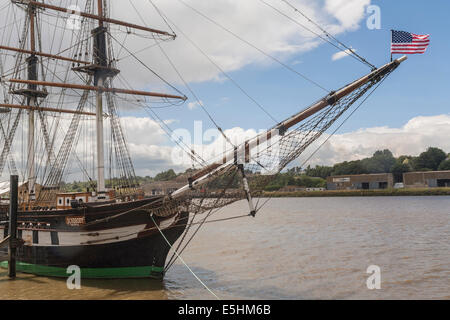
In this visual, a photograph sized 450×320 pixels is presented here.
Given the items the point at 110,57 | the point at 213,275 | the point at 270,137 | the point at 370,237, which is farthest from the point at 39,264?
the point at 370,237

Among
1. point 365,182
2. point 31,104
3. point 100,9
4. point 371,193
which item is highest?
point 100,9

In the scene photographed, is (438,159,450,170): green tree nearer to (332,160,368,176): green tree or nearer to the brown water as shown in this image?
(332,160,368,176): green tree

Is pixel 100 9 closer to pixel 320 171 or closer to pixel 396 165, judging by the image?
pixel 396 165

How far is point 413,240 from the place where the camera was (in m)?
24.7

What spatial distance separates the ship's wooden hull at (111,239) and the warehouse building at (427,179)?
86378 millimetres

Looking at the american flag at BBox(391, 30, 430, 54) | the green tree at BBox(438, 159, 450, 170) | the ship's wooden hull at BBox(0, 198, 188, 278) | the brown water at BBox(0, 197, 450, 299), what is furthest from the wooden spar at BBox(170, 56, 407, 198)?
the green tree at BBox(438, 159, 450, 170)

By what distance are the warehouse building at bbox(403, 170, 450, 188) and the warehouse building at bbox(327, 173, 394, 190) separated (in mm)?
3588

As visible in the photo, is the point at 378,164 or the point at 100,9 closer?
the point at 100,9

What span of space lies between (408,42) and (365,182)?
91.1 m

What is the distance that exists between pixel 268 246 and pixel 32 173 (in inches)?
615

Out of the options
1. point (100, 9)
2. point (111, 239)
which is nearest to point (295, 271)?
point (111, 239)

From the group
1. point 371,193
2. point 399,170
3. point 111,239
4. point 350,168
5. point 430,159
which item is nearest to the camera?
point 111,239

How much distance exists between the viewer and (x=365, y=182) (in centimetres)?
9756

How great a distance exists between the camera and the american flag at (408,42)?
37.2ft
